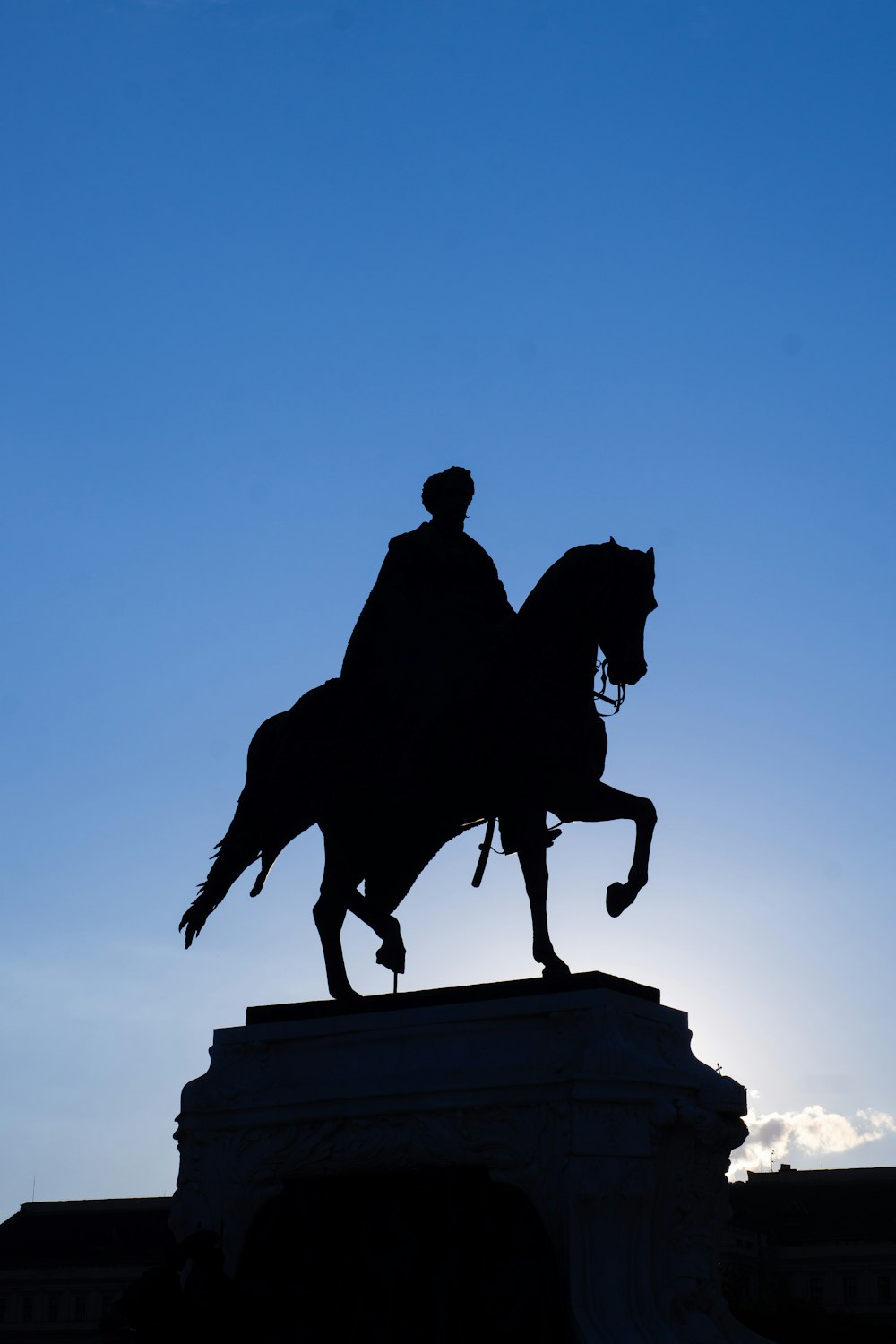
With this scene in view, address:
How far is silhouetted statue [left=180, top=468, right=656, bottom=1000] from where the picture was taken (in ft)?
38.4

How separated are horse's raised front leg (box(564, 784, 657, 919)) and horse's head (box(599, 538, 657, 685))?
2.44 ft

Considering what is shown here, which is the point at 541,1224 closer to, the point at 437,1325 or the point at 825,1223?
the point at 437,1325

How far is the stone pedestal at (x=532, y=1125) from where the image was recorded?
1027 cm

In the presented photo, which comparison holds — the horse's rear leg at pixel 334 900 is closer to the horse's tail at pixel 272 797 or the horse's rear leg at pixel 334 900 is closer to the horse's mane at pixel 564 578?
the horse's tail at pixel 272 797

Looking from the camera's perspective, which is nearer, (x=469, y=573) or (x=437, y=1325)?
(x=437, y=1325)

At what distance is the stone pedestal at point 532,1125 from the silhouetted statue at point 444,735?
1.93ft

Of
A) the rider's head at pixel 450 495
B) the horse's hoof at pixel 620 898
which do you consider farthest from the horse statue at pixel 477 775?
the rider's head at pixel 450 495

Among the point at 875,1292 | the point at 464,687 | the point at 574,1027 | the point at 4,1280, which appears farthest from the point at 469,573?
the point at 4,1280

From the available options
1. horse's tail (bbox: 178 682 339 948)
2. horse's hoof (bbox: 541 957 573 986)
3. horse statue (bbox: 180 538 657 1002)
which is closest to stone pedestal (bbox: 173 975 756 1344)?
horse's hoof (bbox: 541 957 573 986)

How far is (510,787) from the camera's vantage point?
11.9 meters

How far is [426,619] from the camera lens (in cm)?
1283

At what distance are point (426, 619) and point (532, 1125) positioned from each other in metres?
3.74

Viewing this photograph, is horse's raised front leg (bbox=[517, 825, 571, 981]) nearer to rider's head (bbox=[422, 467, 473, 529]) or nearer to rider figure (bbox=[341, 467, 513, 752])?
rider figure (bbox=[341, 467, 513, 752])

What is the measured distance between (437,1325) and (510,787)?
3316 mm
